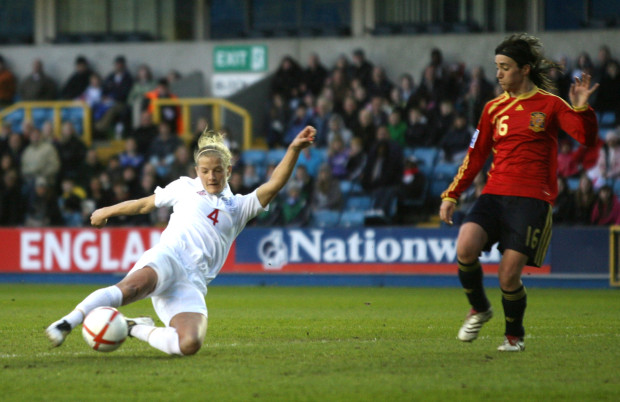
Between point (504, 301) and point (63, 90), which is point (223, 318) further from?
point (63, 90)

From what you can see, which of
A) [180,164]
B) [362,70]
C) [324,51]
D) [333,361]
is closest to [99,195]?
[180,164]

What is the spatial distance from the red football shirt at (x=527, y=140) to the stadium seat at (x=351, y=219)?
402 inches

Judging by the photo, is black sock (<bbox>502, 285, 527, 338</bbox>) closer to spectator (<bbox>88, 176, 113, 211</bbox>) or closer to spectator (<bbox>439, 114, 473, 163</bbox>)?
spectator (<bbox>439, 114, 473, 163</bbox>)

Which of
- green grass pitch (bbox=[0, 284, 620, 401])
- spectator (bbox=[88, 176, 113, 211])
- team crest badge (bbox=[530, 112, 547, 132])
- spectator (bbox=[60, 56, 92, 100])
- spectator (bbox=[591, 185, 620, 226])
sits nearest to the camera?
green grass pitch (bbox=[0, 284, 620, 401])

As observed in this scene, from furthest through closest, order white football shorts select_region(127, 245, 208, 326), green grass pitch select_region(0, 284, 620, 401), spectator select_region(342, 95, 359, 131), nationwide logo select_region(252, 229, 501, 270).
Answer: spectator select_region(342, 95, 359, 131) < nationwide logo select_region(252, 229, 501, 270) < white football shorts select_region(127, 245, 208, 326) < green grass pitch select_region(0, 284, 620, 401)

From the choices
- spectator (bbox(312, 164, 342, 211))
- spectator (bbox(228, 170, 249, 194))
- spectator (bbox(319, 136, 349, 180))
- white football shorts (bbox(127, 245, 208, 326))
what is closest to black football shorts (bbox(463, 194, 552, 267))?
white football shorts (bbox(127, 245, 208, 326))

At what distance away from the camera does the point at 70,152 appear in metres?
20.0

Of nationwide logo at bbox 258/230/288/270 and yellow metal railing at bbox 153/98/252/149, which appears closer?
nationwide logo at bbox 258/230/288/270

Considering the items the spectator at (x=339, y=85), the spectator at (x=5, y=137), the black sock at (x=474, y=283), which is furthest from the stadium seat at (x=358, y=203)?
the black sock at (x=474, y=283)

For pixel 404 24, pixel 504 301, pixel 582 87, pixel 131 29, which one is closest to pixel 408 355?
pixel 504 301

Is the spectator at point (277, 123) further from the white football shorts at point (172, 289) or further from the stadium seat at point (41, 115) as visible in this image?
the white football shorts at point (172, 289)

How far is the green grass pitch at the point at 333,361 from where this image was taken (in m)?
5.52

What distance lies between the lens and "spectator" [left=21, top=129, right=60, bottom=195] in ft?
64.0

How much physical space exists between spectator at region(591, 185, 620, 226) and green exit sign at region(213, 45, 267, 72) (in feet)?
29.5
